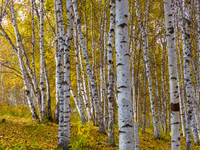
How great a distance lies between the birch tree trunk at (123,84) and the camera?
2.35 metres

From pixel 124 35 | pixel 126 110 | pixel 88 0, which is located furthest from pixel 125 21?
pixel 88 0

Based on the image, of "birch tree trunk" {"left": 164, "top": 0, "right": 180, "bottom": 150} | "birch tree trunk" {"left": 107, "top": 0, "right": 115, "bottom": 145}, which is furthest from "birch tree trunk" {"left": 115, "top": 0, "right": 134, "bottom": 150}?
"birch tree trunk" {"left": 107, "top": 0, "right": 115, "bottom": 145}

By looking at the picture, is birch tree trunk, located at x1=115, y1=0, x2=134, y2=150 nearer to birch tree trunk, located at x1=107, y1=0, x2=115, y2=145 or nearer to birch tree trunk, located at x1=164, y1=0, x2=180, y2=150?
birch tree trunk, located at x1=164, y1=0, x2=180, y2=150

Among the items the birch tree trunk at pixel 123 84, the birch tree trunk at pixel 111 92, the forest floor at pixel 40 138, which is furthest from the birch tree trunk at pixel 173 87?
the birch tree trunk at pixel 111 92

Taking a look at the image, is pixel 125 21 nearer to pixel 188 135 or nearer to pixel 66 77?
pixel 66 77

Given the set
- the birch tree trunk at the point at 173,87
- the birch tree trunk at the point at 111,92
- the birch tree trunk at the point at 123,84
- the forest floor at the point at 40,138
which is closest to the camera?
the birch tree trunk at the point at 123,84

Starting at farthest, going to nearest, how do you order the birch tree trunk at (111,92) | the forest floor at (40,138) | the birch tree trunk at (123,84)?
the birch tree trunk at (111,92) → the forest floor at (40,138) → the birch tree trunk at (123,84)

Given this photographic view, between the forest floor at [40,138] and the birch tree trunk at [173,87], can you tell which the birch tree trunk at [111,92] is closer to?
the forest floor at [40,138]

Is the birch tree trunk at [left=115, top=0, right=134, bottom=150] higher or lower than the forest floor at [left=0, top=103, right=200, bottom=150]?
higher

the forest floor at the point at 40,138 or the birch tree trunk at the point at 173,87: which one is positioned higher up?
the birch tree trunk at the point at 173,87

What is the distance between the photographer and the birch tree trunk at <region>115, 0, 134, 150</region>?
2346 mm

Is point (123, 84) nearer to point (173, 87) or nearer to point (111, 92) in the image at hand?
point (173, 87)

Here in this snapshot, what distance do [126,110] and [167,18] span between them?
2204 millimetres

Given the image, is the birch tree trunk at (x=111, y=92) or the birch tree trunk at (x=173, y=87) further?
the birch tree trunk at (x=111, y=92)
